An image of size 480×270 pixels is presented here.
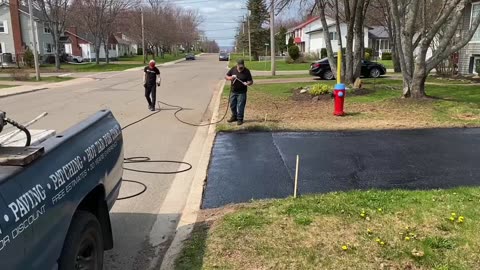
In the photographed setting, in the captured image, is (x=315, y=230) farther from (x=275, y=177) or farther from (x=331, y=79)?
(x=331, y=79)

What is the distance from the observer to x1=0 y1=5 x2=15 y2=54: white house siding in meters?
60.5

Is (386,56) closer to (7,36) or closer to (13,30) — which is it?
(13,30)

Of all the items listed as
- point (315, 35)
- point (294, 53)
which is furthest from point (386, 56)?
point (315, 35)

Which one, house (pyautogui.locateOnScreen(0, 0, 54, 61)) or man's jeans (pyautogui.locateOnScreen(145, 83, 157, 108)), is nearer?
man's jeans (pyautogui.locateOnScreen(145, 83, 157, 108))

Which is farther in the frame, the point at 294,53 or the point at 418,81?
the point at 294,53

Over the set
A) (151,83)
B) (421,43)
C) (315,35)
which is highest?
(315,35)

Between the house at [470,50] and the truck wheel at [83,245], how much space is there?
27.6m

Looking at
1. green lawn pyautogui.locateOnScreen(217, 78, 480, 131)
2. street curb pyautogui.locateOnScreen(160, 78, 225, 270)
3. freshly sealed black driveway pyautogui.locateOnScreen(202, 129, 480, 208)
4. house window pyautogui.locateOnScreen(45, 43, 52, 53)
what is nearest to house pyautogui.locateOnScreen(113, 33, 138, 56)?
house window pyautogui.locateOnScreen(45, 43, 52, 53)

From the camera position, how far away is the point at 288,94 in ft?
64.0

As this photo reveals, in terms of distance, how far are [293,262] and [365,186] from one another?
110 inches

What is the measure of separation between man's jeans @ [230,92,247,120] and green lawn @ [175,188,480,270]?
6.41 metres

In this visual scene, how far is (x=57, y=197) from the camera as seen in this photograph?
113 inches

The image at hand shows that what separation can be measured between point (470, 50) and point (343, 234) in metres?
27.2

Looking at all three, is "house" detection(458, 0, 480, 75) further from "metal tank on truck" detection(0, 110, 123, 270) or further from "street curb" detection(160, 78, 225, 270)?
"metal tank on truck" detection(0, 110, 123, 270)
